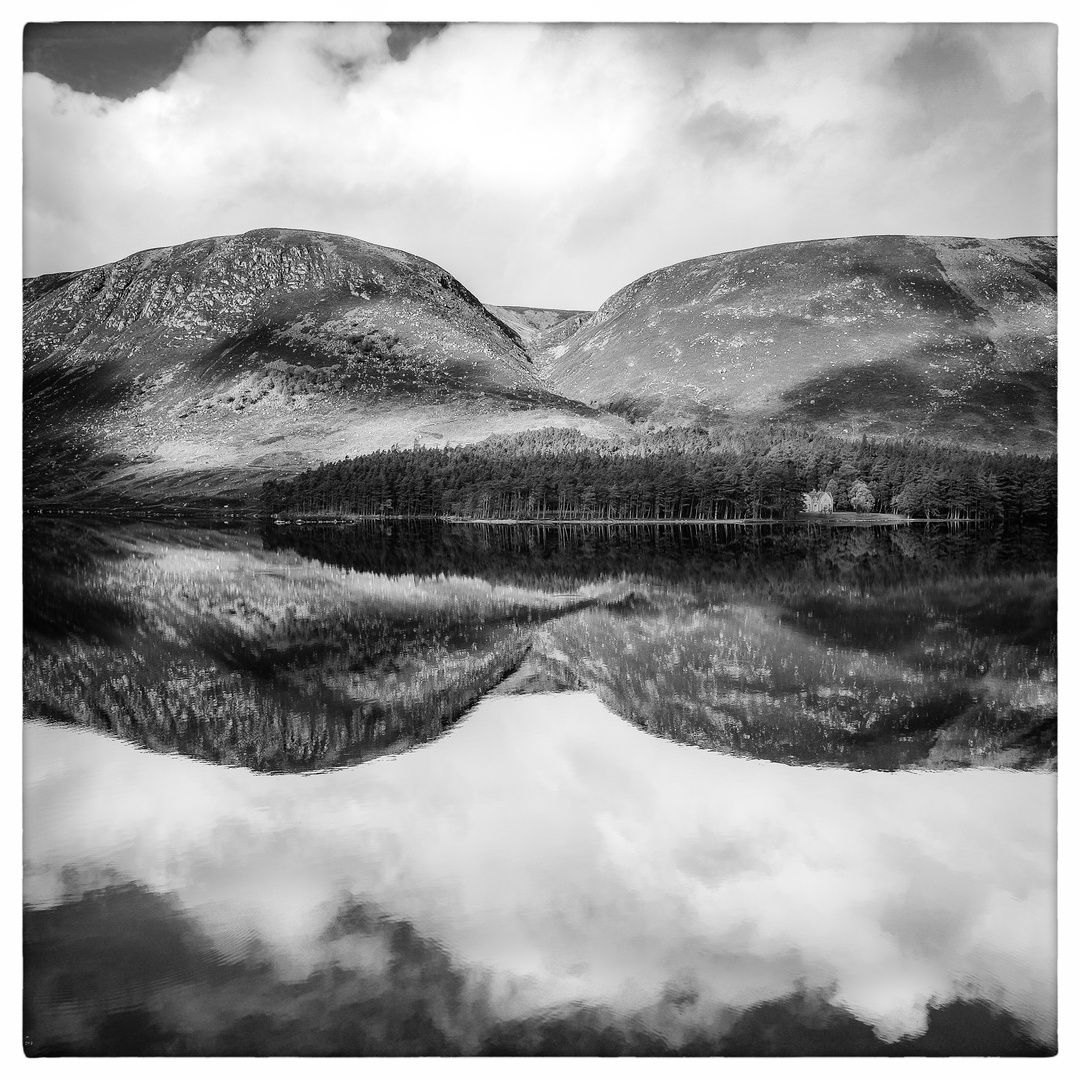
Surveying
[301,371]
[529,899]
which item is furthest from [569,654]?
[301,371]

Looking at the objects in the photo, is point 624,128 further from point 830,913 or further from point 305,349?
point 305,349

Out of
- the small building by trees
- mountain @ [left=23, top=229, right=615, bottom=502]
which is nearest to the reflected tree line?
the small building by trees

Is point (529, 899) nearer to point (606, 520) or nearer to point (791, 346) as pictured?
point (606, 520)

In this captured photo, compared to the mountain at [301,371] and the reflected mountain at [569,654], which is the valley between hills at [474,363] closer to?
the mountain at [301,371]

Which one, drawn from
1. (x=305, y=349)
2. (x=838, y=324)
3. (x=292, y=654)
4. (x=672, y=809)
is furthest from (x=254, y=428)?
(x=672, y=809)

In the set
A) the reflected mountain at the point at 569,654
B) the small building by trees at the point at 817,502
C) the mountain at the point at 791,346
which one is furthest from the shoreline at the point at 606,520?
the mountain at the point at 791,346

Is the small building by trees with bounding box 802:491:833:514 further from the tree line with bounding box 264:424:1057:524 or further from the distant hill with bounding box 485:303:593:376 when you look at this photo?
the distant hill with bounding box 485:303:593:376
